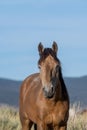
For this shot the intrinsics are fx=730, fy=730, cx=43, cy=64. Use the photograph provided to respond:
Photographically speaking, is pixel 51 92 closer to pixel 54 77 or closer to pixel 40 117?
pixel 54 77

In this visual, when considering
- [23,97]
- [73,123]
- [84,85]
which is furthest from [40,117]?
[84,85]

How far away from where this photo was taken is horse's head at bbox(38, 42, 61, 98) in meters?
11.0

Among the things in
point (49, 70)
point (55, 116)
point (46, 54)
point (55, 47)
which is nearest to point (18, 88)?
point (55, 116)

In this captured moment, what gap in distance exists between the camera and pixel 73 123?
1591 centimetres

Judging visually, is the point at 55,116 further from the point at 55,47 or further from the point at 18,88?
the point at 18,88

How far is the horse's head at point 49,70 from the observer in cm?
1097

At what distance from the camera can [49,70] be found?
11.1 meters

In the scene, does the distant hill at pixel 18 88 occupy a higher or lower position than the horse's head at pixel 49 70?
higher

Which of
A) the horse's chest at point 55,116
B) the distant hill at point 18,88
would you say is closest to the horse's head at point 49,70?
the horse's chest at point 55,116

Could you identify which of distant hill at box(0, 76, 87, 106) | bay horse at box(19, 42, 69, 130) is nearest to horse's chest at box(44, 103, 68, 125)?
bay horse at box(19, 42, 69, 130)

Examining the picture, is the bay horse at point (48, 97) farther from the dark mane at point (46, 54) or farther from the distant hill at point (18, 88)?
the distant hill at point (18, 88)

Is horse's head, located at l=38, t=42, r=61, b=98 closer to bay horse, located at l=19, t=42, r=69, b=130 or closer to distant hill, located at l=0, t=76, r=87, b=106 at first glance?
bay horse, located at l=19, t=42, r=69, b=130

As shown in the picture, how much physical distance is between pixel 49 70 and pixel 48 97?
1.39 ft

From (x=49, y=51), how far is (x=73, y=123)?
4.76 metres
